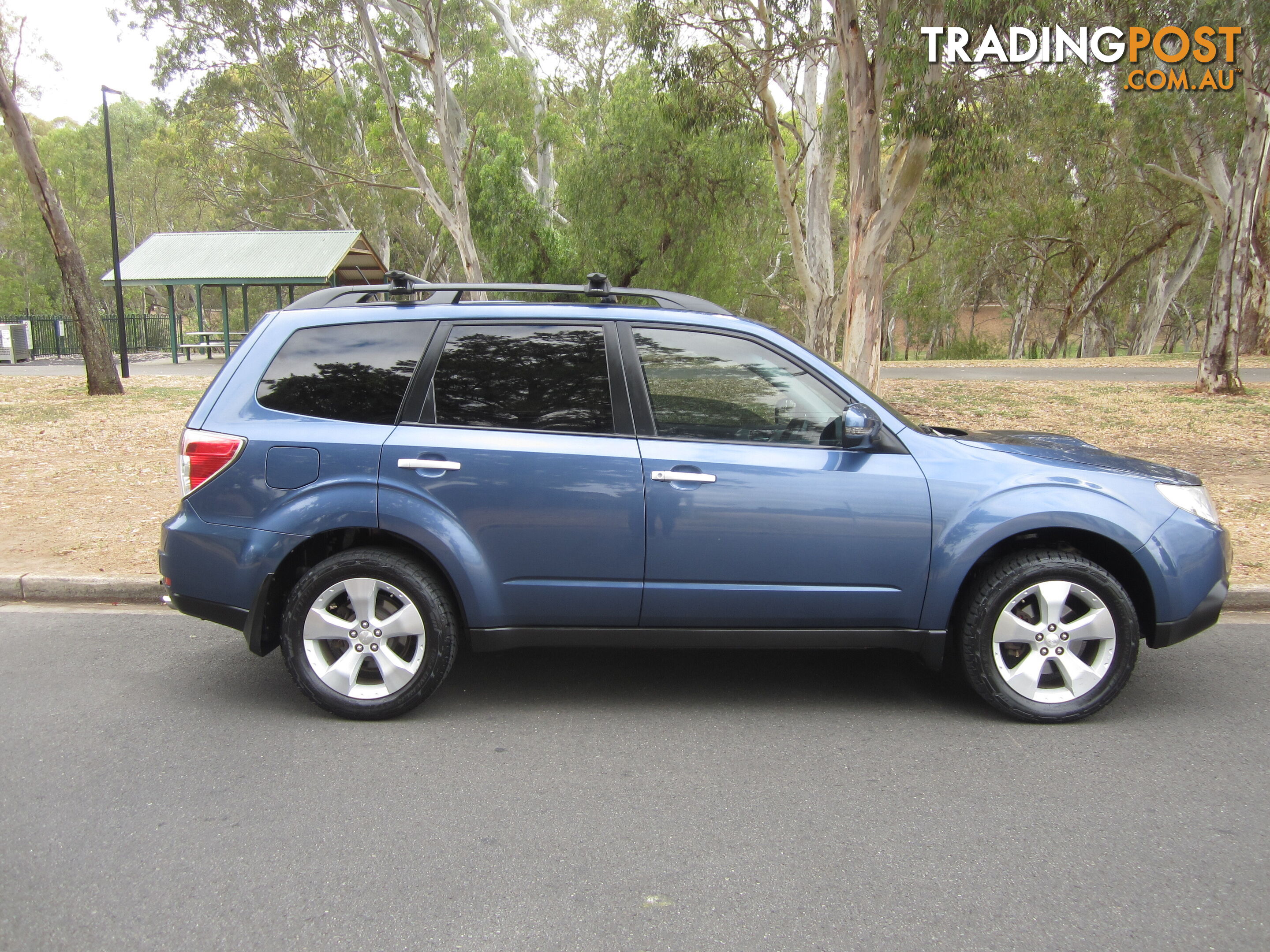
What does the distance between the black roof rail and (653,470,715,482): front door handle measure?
0.84m

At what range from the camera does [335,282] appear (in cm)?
3459

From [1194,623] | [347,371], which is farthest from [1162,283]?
[347,371]

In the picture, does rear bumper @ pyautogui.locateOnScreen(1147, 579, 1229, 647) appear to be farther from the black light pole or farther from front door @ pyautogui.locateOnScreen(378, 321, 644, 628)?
the black light pole

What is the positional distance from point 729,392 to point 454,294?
137 cm

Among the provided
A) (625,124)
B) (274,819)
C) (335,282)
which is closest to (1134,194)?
(625,124)

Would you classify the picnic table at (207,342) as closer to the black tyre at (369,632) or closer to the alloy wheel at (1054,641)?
the black tyre at (369,632)

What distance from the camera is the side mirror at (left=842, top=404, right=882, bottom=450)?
13.0ft

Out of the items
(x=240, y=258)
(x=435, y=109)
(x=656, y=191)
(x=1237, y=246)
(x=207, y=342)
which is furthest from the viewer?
(x=207, y=342)

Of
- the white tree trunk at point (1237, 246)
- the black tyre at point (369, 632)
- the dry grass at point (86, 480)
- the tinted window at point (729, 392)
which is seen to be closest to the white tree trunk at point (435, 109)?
the dry grass at point (86, 480)

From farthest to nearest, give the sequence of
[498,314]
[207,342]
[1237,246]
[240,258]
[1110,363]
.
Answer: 1. [207,342]
2. [240,258]
3. [1110,363]
4. [1237,246]
5. [498,314]

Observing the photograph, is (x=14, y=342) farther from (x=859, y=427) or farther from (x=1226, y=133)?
(x=859, y=427)

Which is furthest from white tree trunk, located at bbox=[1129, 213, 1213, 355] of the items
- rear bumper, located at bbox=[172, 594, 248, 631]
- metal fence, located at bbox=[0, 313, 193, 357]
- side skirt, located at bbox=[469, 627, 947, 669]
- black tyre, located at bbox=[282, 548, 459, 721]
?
rear bumper, located at bbox=[172, 594, 248, 631]

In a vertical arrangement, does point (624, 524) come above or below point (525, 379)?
below

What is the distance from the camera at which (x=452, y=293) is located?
4527 mm
